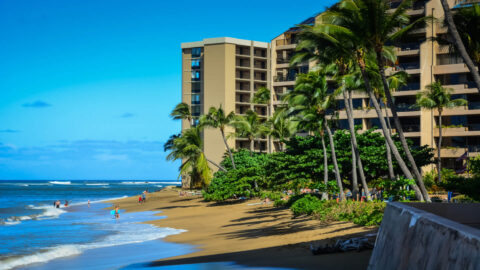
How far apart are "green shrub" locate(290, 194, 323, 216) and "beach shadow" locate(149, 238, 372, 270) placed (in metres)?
7.35

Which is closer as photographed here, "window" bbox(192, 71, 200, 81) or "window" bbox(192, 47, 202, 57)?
"window" bbox(192, 71, 200, 81)

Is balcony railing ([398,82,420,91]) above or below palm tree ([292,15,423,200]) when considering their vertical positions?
above

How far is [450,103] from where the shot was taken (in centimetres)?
4709

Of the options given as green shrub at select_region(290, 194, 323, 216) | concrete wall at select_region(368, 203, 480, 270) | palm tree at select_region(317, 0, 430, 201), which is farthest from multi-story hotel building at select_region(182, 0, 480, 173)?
concrete wall at select_region(368, 203, 480, 270)

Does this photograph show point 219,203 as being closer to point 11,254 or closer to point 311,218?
point 311,218

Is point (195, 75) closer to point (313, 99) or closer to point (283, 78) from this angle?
point (283, 78)

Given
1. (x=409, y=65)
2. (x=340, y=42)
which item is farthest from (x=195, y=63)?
(x=340, y=42)

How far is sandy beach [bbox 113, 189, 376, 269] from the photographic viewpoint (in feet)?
45.7

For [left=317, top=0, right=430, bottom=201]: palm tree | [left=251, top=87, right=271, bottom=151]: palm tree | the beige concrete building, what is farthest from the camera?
the beige concrete building

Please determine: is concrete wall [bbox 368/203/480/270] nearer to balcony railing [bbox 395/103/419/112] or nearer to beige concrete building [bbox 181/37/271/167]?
balcony railing [bbox 395/103/419/112]

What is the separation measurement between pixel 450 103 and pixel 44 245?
36.8m

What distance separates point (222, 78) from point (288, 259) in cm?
6765

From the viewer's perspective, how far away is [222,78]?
8125 cm

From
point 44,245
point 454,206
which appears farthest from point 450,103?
point 454,206
